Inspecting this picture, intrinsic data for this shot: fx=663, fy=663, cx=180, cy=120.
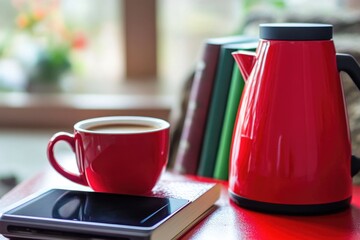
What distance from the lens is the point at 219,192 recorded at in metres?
0.83

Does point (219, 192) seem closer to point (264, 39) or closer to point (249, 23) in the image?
point (264, 39)

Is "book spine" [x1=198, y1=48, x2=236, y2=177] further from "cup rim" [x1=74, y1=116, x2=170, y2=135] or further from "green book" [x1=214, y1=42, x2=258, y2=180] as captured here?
"cup rim" [x1=74, y1=116, x2=170, y2=135]

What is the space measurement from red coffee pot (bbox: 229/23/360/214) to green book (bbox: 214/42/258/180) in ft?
0.50

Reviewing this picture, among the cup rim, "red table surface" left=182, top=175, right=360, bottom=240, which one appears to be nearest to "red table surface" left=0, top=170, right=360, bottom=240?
"red table surface" left=182, top=175, right=360, bottom=240

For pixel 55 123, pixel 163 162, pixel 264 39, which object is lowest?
pixel 55 123

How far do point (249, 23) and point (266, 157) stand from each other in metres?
0.62

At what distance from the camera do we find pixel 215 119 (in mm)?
981

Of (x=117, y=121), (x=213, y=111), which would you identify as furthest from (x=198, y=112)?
(x=117, y=121)

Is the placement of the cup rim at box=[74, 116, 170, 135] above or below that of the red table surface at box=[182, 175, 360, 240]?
above

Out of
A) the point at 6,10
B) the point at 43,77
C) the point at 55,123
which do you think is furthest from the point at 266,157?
the point at 6,10

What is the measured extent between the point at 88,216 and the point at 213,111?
1.15 ft

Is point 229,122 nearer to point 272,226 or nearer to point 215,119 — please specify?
point 215,119

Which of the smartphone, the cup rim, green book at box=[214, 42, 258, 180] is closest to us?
the smartphone

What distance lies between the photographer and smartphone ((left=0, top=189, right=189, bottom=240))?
656 millimetres
